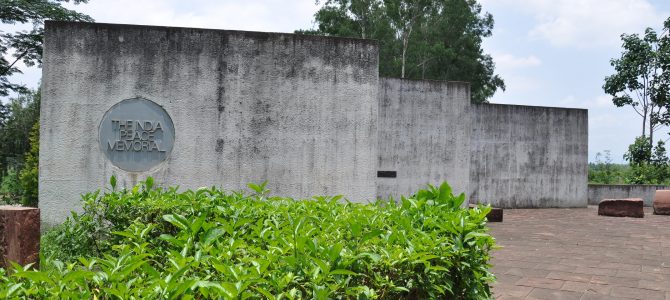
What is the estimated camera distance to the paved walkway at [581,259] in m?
4.88

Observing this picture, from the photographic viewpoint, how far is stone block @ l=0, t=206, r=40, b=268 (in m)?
4.13

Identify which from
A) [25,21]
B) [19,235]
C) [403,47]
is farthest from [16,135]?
[19,235]

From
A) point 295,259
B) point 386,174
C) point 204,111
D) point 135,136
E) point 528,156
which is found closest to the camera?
point 295,259

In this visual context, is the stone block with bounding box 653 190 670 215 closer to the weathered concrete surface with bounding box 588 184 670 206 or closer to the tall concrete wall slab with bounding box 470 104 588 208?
the tall concrete wall slab with bounding box 470 104 588 208

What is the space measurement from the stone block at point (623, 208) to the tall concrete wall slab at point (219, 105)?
8.30 metres

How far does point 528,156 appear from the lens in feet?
46.8

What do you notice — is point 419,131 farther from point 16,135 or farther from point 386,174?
point 16,135

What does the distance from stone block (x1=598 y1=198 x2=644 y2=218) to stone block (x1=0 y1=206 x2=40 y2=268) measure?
12.4 m

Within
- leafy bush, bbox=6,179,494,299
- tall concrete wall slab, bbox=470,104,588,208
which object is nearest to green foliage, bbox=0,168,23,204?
leafy bush, bbox=6,179,494,299

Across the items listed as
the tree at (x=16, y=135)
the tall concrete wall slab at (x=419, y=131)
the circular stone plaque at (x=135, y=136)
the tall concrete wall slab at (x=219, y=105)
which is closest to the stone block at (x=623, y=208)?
the tall concrete wall slab at (x=419, y=131)

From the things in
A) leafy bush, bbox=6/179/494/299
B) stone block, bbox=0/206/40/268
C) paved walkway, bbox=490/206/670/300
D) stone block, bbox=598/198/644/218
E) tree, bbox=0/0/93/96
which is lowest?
paved walkway, bbox=490/206/670/300

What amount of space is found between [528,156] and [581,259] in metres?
8.19

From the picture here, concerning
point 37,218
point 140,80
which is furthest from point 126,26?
point 37,218

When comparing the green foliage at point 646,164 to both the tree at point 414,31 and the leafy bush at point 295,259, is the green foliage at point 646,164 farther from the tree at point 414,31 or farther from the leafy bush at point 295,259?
the leafy bush at point 295,259
